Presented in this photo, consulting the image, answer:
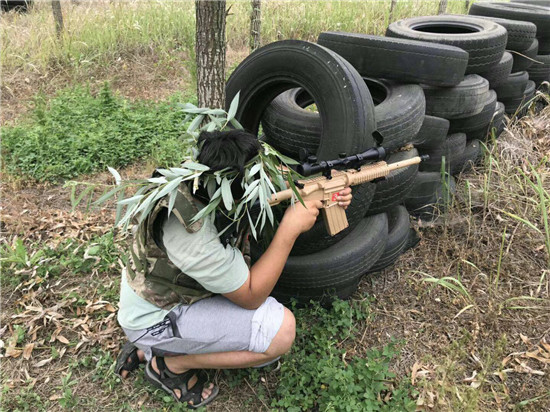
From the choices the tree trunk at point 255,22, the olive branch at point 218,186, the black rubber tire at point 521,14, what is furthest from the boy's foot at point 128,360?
the black rubber tire at point 521,14

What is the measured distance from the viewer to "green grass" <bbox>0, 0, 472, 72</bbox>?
625 centimetres

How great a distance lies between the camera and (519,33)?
415 cm

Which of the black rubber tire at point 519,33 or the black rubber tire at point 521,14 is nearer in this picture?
the black rubber tire at point 519,33

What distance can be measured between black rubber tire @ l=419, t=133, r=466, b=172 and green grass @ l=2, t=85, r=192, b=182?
230 cm

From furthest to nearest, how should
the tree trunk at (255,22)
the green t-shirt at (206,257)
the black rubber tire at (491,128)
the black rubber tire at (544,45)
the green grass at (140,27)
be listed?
the green grass at (140,27) < the tree trunk at (255,22) < the black rubber tire at (544,45) < the black rubber tire at (491,128) < the green t-shirt at (206,257)

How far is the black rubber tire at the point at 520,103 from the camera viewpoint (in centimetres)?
445

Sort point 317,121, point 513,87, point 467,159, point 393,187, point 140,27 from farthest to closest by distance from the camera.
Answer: point 140,27
point 513,87
point 467,159
point 393,187
point 317,121

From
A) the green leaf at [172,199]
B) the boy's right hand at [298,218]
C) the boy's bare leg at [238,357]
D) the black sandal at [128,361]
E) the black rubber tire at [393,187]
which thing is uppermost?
the green leaf at [172,199]

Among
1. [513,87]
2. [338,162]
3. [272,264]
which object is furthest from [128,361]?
[513,87]

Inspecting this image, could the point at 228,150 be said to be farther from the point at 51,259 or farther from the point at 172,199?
the point at 51,259

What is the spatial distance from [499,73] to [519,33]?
2.10 ft

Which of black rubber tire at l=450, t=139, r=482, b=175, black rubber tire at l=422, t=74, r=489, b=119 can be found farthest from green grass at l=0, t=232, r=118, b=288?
black rubber tire at l=450, t=139, r=482, b=175

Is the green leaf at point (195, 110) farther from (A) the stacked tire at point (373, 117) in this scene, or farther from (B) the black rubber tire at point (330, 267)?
(B) the black rubber tire at point (330, 267)

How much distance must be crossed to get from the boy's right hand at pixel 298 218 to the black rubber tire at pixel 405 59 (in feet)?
4.71
